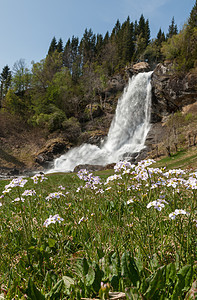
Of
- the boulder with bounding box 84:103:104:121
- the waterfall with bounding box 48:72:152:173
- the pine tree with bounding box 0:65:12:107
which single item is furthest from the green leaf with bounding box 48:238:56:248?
the pine tree with bounding box 0:65:12:107

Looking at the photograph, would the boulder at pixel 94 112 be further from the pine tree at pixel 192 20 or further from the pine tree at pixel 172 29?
the pine tree at pixel 172 29

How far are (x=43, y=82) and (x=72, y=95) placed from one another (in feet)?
22.9

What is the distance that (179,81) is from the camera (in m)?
24.8

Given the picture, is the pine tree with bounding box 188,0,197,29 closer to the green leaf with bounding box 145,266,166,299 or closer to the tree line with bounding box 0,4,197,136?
the tree line with bounding box 0,4,197,136

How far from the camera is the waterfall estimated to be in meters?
24.6

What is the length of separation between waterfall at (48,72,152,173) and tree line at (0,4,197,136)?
6.76 metres

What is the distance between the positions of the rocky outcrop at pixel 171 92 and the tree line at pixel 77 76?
3.84 meters

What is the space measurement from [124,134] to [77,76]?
100.0 ft

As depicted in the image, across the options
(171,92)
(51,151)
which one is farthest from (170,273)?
(51,151)

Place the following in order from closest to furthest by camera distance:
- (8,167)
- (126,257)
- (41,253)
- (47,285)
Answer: (126,257) → (47,285) → (41,253) → (8,167)

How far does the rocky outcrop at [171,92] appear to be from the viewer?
24.3 meters

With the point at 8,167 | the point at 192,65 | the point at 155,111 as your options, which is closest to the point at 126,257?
the point at 155,111

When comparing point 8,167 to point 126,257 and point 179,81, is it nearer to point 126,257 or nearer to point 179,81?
point 179,81

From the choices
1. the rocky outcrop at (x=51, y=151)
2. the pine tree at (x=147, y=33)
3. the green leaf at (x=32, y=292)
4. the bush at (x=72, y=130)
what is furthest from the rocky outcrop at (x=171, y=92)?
the pine tree at (x=147, y=33)
